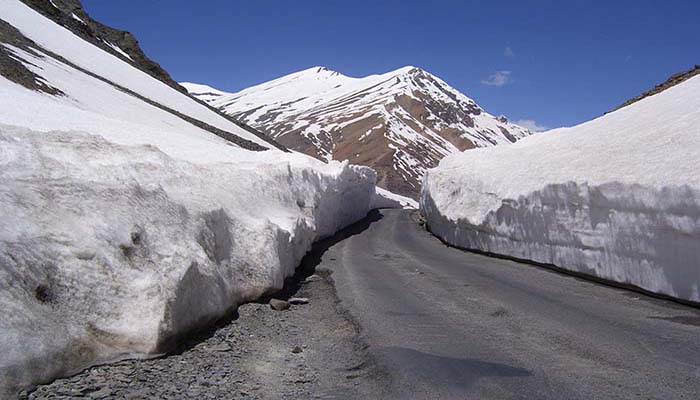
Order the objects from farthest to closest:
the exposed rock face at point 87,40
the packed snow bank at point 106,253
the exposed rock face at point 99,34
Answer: the exposed rock face at point 99,34 < the exposed rock face at point 87,40 < the packed snow bank at point 106,253

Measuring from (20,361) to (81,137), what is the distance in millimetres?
4109

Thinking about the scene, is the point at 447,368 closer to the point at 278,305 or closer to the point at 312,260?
the point at 278,305

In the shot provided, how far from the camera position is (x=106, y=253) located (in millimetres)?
5742

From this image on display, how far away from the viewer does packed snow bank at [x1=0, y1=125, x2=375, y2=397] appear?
15.4 feet

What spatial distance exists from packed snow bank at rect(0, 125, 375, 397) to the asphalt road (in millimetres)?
2151

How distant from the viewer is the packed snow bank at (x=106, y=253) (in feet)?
15.4

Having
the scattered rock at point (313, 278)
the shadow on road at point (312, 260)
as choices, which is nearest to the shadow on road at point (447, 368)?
the shadow on road at point (312, 260)

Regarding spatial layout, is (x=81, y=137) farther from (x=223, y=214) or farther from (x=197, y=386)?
(x=197, y=386)

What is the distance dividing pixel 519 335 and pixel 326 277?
5.73m

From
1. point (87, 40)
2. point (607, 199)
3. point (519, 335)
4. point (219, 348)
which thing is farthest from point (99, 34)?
point (519, 335)

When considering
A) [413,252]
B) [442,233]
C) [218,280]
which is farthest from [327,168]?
[218,280]

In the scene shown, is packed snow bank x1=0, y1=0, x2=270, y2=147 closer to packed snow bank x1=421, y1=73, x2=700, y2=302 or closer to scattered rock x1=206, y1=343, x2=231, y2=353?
packed snow bank x1=421, y1=73, x2=700, y2=302

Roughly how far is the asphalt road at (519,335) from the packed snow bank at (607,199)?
60 centimetres

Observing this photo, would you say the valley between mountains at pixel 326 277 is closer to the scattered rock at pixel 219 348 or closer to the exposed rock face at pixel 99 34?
the scattered rock at pixel 219 348
